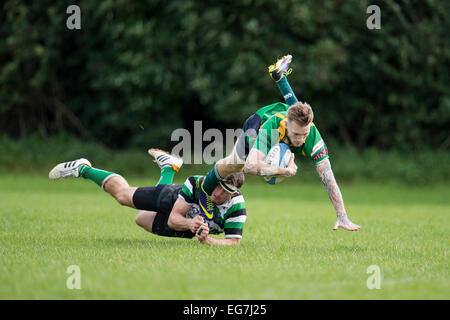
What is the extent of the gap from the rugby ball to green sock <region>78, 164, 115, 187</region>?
7.67 feet

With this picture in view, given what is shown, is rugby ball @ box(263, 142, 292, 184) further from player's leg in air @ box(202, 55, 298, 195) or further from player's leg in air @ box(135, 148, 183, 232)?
player's leg in air @ box(135, 148, 183, 232)

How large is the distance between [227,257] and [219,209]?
1030 mm

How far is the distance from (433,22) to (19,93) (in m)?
15.2

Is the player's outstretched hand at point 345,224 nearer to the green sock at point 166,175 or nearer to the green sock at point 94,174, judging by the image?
the green sock at point 166,175

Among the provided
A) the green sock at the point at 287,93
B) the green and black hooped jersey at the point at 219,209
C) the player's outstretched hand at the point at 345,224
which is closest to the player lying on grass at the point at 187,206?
the green and black hooped jersey at the point at 219,209

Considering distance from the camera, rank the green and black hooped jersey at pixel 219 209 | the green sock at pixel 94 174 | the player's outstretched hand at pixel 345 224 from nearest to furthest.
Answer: the green and black hooped jersey at pixel 219 209 → the player's outstretched hand at pixel 345 224 → the green sock at pixel 94 174

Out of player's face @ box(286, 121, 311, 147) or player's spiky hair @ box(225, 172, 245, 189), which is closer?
player's spiky hair @ box(225, 172, 245, 189)

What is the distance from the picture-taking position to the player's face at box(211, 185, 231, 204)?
739 cm

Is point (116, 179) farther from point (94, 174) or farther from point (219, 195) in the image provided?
point (219, 195)

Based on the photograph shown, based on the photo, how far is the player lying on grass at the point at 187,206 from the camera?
7383mm

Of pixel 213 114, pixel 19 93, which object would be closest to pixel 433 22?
pixel 213 114

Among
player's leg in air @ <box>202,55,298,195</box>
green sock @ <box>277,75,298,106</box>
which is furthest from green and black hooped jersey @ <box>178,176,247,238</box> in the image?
green sock @ <box>277,75,298,106</box>

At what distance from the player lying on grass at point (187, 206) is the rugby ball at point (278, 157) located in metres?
0.38
